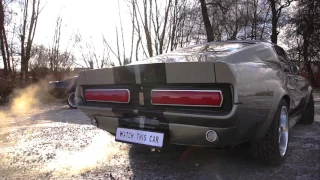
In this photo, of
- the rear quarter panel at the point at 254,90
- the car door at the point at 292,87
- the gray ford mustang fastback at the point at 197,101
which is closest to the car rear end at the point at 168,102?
the gray ford mustang fastback at the point at 197,101

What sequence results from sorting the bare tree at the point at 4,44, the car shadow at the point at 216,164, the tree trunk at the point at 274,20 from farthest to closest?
the tree trunk at the point at 274,20 < the bare tree at the point at 4,44 < the car shadow at the point at 216,164

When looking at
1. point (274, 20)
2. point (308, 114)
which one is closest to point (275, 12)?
point (274, 20)

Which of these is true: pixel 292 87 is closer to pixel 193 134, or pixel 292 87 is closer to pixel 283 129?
pixel 283 129

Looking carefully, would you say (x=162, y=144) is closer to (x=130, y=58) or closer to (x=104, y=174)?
(x=104, y=174)

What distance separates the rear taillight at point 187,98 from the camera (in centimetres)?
219

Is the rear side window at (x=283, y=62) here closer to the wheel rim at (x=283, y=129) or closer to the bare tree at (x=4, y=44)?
the wheel rim at (x=283, y=129)

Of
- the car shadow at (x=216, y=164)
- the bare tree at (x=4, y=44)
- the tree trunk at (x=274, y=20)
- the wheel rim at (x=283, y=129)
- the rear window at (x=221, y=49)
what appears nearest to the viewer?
the car shadow at (x=216, y=164)

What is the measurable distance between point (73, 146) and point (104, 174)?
1.20m

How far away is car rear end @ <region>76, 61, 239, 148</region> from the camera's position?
218 cm

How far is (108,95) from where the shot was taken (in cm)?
281

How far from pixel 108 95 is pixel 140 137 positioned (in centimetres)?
56

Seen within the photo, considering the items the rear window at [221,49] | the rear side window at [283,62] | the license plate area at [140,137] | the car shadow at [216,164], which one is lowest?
the car shadow at [216,164]

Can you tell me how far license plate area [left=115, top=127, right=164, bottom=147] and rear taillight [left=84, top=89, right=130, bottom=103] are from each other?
11.7 inches

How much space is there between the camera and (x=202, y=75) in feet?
7.28
